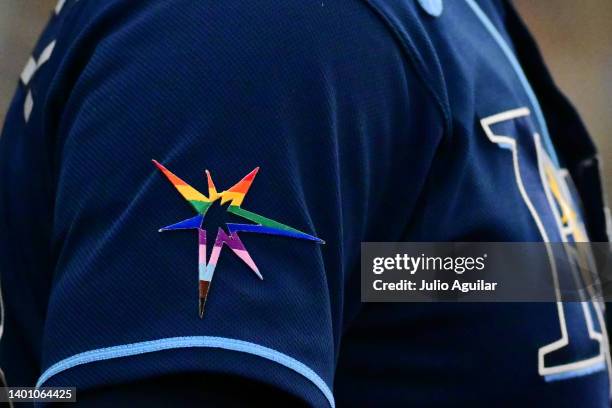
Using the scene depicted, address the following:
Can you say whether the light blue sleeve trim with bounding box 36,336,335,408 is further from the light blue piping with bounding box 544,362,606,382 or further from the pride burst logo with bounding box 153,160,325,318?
the light blue piping with bounding box 544,362,606,382

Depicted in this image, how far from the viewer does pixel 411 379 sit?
2.55 feet

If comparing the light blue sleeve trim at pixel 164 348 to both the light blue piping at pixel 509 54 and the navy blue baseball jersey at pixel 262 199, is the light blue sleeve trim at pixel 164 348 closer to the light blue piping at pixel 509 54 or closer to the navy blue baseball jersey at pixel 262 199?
the navy blue baseball jersey at pixel 262 199

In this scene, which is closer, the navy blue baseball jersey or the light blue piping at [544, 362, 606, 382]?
the navy blue baseball jersey

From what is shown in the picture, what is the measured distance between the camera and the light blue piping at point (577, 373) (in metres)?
0.81

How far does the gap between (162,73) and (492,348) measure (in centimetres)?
40

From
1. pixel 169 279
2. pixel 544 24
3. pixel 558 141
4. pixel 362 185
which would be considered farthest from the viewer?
pixel 544 24

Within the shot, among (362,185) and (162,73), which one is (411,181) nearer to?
(362,185)

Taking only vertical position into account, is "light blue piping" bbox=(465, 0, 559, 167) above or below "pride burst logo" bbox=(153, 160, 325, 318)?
above

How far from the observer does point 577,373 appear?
0.84 meters

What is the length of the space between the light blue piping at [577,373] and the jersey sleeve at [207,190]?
29 centimetres

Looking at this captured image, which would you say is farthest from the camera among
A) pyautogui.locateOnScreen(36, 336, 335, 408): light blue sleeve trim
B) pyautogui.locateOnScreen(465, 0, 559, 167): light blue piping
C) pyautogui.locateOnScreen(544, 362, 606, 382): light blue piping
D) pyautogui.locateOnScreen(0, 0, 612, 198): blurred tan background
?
pyautogui.locateOnScreen(0, 0, 612, 198): blurred tan background

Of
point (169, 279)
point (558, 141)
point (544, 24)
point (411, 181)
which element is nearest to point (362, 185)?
point (411, 181)

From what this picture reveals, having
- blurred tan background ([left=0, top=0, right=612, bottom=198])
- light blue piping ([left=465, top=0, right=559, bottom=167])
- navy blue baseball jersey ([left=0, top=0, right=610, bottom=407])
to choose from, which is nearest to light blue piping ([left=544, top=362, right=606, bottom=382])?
navy blue baseball jersey ([left=0, top=0, right=610, bottom=407])

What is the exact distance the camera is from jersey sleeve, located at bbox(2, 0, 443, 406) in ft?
1.77
